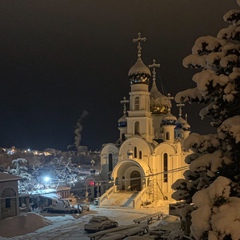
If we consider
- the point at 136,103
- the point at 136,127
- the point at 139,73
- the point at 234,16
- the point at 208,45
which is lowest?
the point at 208,45

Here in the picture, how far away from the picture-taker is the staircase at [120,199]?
28.3 metres

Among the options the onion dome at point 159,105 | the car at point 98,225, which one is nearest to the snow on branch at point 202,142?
the car at point 98,225

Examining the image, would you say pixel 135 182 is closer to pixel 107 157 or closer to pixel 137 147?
pixel 137 147

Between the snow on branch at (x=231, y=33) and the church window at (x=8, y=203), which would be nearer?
the snow on branch at (x=231, y=33)

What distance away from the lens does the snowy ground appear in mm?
19234

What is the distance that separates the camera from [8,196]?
22.8m

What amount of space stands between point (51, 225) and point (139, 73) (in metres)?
16.8

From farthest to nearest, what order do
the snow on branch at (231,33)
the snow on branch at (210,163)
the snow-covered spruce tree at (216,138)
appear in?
the snow on branch at (231,33) → the snow on branch at (210,163) → the snow-covered spruce tree at (216,138)

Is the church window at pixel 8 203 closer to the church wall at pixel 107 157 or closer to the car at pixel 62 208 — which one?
the car at pixel 62 208

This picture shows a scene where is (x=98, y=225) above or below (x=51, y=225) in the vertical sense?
above

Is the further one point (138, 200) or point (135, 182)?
point (135, 182)

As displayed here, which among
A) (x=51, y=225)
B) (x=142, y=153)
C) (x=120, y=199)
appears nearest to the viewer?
(x=51, y=225)

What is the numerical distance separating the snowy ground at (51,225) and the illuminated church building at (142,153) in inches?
177

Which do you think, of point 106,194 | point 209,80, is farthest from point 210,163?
point 106,194
